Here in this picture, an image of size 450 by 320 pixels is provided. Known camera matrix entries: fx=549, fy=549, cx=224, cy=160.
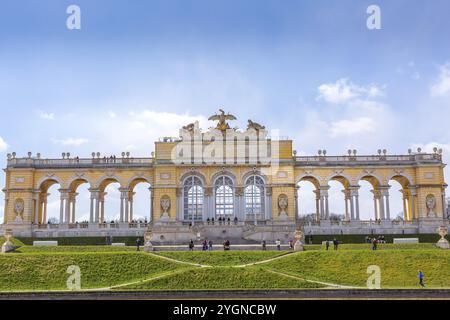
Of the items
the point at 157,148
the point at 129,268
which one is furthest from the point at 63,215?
the point at 129,268

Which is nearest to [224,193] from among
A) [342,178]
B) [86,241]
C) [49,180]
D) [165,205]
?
[165,205]

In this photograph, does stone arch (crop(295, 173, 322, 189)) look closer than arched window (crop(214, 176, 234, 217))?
No

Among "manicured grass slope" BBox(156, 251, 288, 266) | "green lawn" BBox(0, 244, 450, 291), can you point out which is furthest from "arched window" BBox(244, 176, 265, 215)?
"manicured grass slope" BBox(156, 251, 288, 266)

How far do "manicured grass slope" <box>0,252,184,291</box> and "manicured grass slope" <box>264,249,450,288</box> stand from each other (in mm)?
7838

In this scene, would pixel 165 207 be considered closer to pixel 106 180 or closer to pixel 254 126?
pixel 106 180

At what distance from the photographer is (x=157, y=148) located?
192ft

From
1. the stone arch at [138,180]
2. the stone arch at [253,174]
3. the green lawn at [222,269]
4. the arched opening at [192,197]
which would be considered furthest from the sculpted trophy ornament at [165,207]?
the green lawn at [222,269]

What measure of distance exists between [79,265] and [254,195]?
87.1 feet

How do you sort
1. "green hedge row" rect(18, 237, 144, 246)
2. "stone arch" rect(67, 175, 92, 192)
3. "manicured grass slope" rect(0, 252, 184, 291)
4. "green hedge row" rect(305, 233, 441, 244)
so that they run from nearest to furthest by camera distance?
1. "manicured grass slope" rect(0, 252, 184, 291)
2. "green hedge row" rect(305, 233, 441, 244)
3. "green hedge row" rect(18, 237, 144, 246)
4. "stone arch" rect(67, 175, 92, 192)

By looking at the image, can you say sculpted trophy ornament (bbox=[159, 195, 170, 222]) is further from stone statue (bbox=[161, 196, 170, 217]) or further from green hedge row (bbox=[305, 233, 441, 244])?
green hedge row (bbox=[305, 233, 441, 244])

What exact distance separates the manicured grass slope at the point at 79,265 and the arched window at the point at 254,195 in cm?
2233

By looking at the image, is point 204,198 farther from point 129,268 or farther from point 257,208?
point 129,268

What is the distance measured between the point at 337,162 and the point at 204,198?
48.1 ft

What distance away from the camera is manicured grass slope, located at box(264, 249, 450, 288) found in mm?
31906
